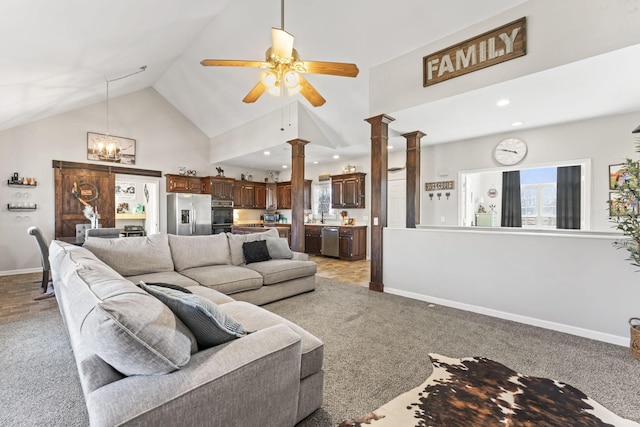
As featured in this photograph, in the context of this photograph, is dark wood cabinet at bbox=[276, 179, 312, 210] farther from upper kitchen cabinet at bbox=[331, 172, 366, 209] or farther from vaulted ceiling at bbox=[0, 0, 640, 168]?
vaulted ceiling at bbox=[0, 0, 640, 168]

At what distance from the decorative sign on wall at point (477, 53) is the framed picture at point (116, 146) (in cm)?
649

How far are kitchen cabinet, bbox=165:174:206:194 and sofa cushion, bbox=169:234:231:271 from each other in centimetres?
438

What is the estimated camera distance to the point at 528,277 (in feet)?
10.4

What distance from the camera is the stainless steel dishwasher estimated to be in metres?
7.34

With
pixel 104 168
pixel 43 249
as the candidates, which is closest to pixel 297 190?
pixel 43 249

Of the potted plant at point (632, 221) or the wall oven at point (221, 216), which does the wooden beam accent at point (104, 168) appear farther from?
the potted plant at point (632, 221)

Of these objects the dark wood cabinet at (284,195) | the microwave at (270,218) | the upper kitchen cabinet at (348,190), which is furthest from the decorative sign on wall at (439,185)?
the microwave at (270,218)

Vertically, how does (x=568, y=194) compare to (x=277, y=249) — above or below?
above

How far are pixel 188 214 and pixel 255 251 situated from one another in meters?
4.29

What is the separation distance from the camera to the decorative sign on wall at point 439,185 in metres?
6.06

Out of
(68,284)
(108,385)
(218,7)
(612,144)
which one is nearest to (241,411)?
(108,385)

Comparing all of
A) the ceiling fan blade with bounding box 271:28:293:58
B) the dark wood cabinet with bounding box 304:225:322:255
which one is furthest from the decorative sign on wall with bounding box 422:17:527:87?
the dark wood cabinet with bounding box 304:225:322:255

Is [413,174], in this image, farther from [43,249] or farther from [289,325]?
[43,249]

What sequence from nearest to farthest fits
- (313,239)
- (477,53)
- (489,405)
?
(489,405), (477,53), (313,239)
